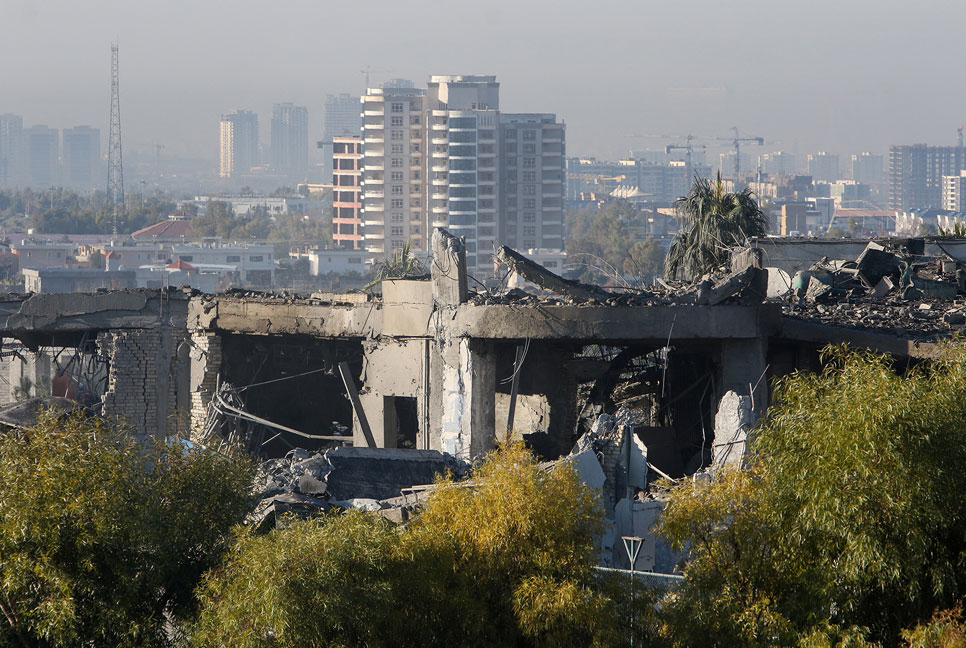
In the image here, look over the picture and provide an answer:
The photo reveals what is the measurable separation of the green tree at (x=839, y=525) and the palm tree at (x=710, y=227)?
1862 cm

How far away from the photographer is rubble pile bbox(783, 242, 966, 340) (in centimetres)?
1864

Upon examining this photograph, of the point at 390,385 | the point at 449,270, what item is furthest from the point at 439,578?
the point at 390,385

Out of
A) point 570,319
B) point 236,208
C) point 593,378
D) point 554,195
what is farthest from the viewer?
point 236,208

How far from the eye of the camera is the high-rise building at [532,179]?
4286 inches

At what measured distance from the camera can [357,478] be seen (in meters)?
14.2

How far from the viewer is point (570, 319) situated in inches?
654

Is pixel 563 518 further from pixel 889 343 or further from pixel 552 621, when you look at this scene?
pixel 889 343

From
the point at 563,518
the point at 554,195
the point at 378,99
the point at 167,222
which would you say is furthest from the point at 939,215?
the point at 563,518

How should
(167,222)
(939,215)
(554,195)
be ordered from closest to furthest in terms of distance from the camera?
(554,195)
(167,222)
(939,215)

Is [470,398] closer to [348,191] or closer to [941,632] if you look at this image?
[941,632]

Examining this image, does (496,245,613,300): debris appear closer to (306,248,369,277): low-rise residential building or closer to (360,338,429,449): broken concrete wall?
(360,338,429,449): broken concrete wall

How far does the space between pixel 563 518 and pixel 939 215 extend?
160710 mm

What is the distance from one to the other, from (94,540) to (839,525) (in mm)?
4927

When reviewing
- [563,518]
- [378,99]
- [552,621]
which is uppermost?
[378,99]
